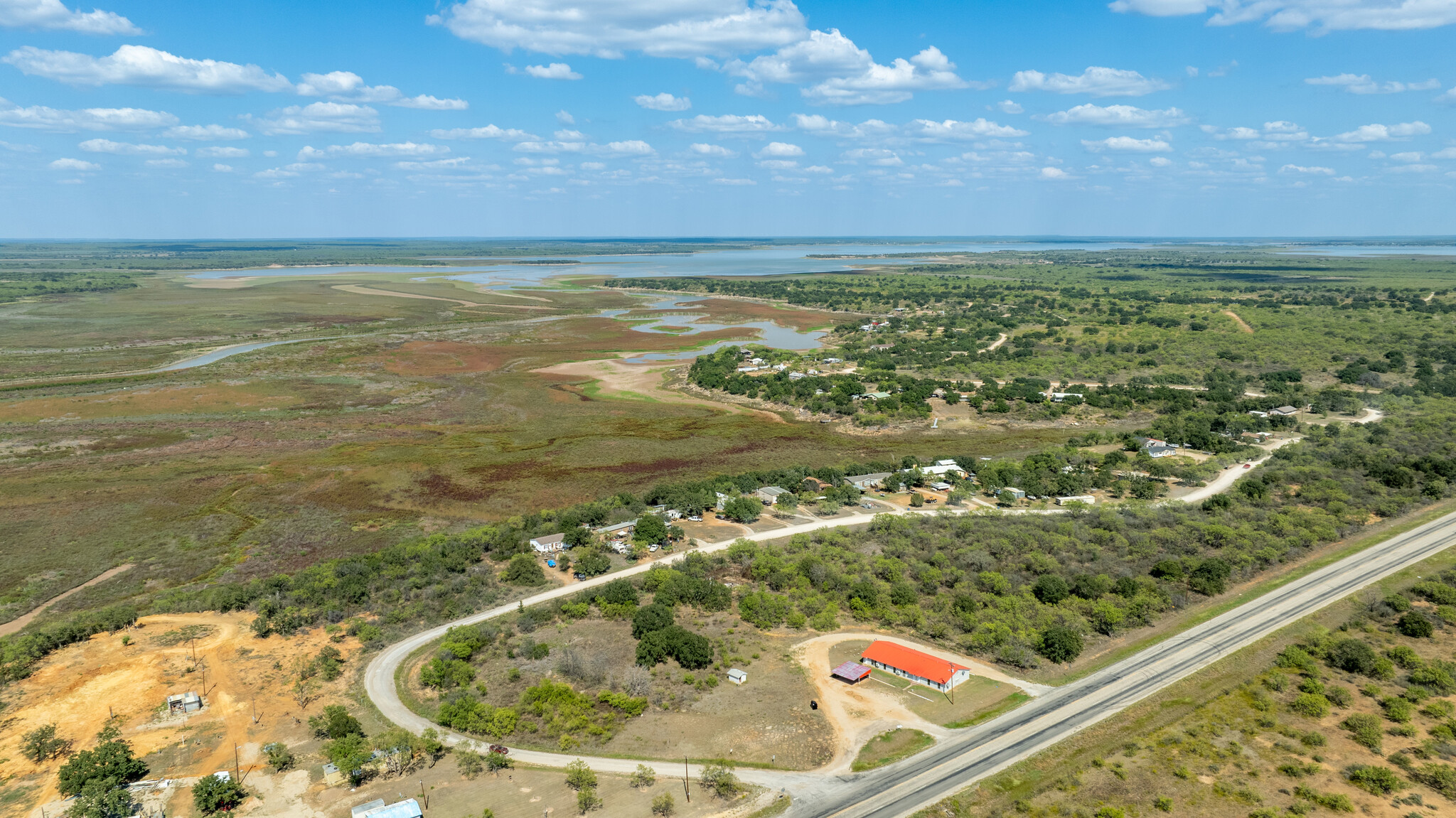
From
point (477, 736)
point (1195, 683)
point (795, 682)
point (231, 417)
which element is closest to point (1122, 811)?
point (1195, 683)

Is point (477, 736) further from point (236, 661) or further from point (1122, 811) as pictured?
point (1122, 811)

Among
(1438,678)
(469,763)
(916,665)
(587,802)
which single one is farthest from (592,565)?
(1438,678)

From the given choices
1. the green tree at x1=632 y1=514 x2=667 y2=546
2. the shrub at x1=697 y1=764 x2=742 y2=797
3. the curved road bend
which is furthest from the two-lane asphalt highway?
the green tree at x1=632 y1=514 x2=667 y2=546

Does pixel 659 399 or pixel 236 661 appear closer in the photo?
pixel 236 661

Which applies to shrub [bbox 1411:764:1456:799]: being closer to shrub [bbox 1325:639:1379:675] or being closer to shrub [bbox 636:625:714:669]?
shrub [bbox 1325:639:1379:675]

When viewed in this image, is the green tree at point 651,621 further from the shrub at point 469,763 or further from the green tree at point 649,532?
the shrub at point 469,763

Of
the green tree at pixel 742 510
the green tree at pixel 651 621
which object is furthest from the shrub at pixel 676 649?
the green tree at pixel 742 510

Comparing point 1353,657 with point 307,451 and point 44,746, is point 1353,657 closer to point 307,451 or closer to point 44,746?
point 44,746
